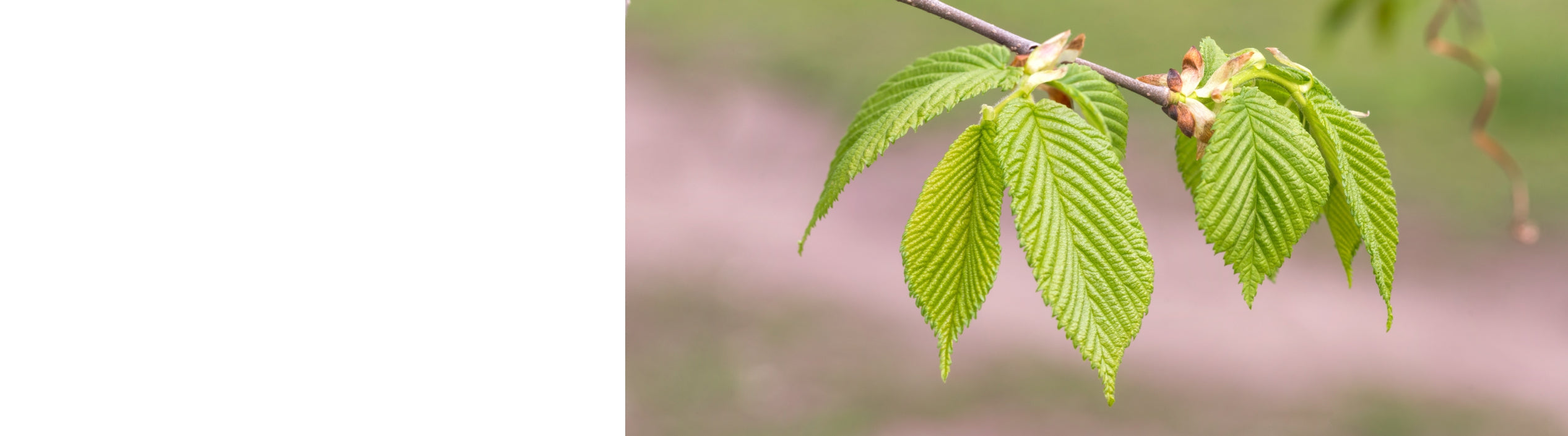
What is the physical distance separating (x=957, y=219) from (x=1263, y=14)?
1.51m

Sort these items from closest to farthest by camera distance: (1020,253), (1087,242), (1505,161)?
(1087,242), (1505,161), (1020,253)

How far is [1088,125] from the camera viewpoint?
23 cm

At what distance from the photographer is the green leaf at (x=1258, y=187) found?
23cm

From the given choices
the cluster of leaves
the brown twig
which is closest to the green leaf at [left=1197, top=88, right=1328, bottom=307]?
the cluster of leaves

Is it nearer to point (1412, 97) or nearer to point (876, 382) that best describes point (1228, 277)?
point (1412, 97)

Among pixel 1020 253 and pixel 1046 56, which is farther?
pixel 1020 253

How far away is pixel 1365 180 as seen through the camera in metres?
0.25

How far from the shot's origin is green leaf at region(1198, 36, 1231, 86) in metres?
0.28

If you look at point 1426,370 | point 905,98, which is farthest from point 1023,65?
point 1426,370

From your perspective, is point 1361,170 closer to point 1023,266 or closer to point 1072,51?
point 1072,51

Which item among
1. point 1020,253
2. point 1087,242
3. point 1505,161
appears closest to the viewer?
point 1087,242

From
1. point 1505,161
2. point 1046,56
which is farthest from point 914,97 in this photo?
point 1505,161

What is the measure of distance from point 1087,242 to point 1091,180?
0.05 ft
